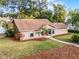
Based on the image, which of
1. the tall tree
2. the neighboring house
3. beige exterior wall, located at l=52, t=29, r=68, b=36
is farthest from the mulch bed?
the tall tree

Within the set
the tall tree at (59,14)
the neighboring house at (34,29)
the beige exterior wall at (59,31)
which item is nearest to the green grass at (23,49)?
the neighboring house at (34,29)

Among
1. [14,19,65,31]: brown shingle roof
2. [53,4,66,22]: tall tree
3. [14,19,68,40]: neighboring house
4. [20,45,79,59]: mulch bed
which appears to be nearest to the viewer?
[20,45,79,59]: mulch bed

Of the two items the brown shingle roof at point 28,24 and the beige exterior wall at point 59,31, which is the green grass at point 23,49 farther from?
the beige exterior wall at point 59,31

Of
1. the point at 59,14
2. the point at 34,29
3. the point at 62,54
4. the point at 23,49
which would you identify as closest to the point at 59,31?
the point at 34,29

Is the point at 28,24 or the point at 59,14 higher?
the point at 59,14

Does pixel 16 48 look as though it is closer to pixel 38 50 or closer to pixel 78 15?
pixel 38 50

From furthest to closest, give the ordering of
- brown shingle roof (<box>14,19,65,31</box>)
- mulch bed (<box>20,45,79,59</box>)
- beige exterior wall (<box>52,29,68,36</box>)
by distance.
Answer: beige exterior wall (<box>52,29,68,36</box>) → brown shingle roof (<box>14,19,65,31</box>) → mulch bed (<box>20,45,79,59</box>)

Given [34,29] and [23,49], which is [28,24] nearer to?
[34,29]

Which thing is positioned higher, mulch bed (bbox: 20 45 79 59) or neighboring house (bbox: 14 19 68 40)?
neighboring house (bbox: 14 19 68 40)

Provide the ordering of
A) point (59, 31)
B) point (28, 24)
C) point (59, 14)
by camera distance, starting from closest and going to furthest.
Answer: point (28, 24) < point (59, 31) < point (59, 14)

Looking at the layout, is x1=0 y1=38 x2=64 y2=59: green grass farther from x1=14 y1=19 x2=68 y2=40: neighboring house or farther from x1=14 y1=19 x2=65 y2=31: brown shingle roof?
x1=14 y1=19 x2=65 y2=31: brown shingle roof

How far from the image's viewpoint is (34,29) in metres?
40.3

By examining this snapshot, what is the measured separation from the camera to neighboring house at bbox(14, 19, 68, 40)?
38.2m

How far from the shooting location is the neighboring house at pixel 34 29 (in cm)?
3815
